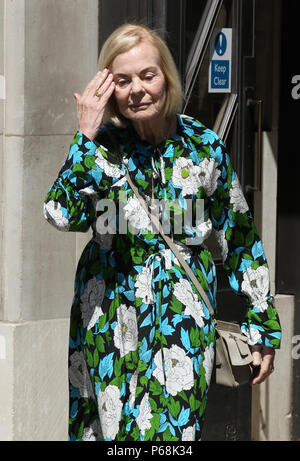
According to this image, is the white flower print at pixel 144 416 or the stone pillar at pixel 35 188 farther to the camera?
the stone pillar at pixel 35 188

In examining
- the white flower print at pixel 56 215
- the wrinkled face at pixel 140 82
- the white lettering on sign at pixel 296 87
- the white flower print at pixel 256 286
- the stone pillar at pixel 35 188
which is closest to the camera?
the white flower print at pixel 56 215

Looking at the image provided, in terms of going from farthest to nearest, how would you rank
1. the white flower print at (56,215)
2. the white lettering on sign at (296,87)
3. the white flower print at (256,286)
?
the white lettering on sign at (296,87), the white flower print at (256,286), the white flower print at (56,215)

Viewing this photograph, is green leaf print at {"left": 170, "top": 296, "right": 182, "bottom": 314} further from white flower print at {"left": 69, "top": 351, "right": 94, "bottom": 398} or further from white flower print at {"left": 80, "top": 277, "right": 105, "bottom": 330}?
white flower print at {"left": 69, "top": 351, "right": 94, "bottom": 398}

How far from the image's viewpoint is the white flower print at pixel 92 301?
348cm

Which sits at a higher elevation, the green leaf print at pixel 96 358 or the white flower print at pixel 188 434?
the green leaf print at pixel 96 358

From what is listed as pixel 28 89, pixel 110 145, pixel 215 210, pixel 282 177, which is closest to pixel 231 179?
pixel 215 210

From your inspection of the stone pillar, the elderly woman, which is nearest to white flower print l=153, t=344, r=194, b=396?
the elderly woman

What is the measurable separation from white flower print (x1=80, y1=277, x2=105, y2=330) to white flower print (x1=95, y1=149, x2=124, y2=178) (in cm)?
37

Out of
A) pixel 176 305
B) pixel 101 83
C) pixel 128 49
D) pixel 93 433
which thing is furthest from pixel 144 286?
pixel 128 49

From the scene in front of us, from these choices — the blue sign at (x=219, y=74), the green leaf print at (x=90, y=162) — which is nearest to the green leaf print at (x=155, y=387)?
the green leaf print at (x=90, y=162)

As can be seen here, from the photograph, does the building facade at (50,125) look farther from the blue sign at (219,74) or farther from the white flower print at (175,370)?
the white flower print at (175,370)

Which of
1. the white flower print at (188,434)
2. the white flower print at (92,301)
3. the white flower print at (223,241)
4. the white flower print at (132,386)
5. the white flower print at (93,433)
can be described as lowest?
the white flower print at (93,433)

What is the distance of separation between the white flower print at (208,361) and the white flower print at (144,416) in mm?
230

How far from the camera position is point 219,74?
5.21 m
